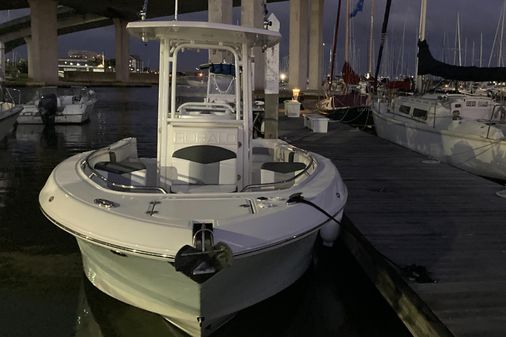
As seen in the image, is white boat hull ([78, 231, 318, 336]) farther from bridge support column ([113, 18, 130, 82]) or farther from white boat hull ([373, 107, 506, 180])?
bridge support column ([113, 18, 130, 82])

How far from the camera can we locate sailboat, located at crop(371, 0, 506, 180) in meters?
11.8

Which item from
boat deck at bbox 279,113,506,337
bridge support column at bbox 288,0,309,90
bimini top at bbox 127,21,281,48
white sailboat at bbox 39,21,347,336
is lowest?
boat deck at bbox 279,113,506,337

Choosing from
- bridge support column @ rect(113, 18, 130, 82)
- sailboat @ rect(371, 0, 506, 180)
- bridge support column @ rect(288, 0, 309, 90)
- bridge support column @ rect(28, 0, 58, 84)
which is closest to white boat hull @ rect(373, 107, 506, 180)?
sailboat @ rect(371, 0, 506, 180)

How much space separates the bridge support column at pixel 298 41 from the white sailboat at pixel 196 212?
35.1 metres

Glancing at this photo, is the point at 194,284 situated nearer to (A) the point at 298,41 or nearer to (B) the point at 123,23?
(A) the point at 298,41

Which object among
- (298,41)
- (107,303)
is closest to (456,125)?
(107,303)

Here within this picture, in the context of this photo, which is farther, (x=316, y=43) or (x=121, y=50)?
(x=121, y=50)

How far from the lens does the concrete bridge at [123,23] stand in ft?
85.4

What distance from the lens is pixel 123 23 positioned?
76.0m

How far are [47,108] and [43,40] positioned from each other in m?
45.2

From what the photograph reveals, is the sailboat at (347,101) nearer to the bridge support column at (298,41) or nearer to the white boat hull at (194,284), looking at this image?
the bridge support column at (298,41)

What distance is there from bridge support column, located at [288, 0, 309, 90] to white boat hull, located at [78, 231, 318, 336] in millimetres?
36912

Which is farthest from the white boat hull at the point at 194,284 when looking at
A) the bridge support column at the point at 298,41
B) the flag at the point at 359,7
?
the bridge support column at the point at 298,41

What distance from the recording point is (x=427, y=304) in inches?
166
